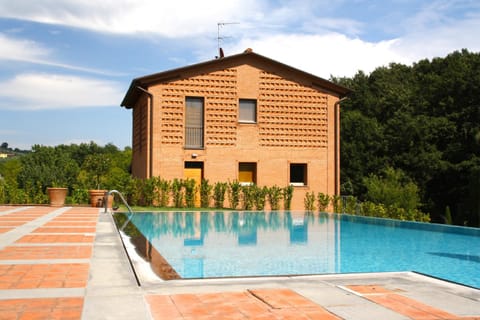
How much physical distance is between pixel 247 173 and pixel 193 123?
344 cm

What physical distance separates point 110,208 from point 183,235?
7.26 metres

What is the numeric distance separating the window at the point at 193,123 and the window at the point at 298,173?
187 inches

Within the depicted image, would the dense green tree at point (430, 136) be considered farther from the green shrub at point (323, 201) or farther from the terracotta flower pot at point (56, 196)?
the terracotta flower pot at point (56, 196)

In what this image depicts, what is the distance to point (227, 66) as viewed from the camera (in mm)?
23375

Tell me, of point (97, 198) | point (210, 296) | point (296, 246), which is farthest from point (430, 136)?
point (210, 296)

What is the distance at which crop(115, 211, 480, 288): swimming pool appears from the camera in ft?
27.0

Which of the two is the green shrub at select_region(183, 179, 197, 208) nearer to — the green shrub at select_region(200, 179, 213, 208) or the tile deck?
the green shrub at select_region(200, 179, 213, 208)

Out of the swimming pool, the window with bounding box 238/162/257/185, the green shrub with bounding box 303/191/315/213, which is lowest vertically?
the swimming pool

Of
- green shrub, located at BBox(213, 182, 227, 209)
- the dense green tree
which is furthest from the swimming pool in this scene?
the dense green tree

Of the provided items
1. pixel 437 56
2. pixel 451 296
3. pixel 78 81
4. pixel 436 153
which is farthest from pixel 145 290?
pixel 437 56

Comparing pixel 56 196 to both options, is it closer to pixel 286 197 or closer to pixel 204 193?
pixel 204 193

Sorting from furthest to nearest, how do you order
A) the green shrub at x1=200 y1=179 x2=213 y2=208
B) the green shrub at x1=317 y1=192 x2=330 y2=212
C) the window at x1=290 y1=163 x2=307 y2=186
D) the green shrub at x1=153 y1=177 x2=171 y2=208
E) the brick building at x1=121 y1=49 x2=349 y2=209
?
the window at x1=290 y1=163 x2=307 y2=186 → the green shrub at x1=317 y1=192 x2=330 y2=212 → the brick building at x1=121 y1=49 x2=349 y2=209 → the green shrub at x1=200 y1=179 x2=213 y2=208 → the green shrub at x1=153 y1=177 x2=171 y2=208

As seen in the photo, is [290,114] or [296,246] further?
[290,114]

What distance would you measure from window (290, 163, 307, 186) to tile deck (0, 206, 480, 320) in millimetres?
17940
